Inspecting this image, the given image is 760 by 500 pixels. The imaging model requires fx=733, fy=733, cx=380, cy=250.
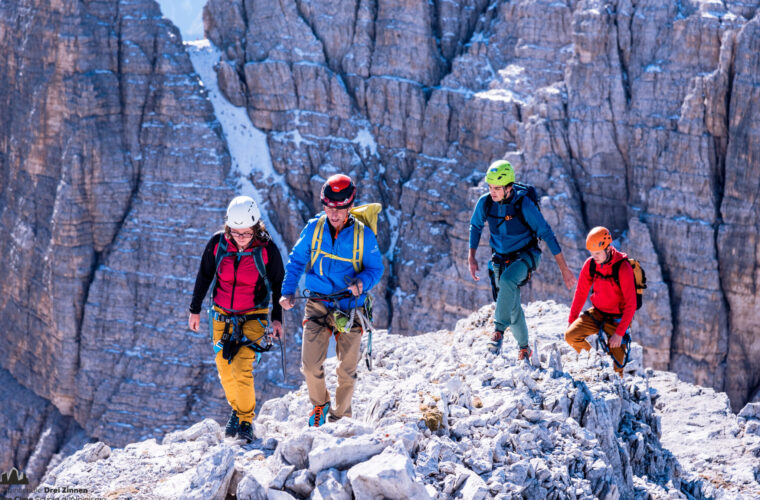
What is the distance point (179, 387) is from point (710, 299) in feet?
116

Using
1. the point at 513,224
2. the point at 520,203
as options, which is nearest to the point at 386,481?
the point at 513,224

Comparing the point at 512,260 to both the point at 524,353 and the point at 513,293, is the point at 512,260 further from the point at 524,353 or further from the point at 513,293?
the point at 524,353

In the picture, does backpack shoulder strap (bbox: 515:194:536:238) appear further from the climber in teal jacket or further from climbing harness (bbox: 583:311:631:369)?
climbing harness (bbox: 583:311:631:369)

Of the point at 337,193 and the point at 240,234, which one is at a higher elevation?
the point at 337,193

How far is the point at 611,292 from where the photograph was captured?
12570 millimetres

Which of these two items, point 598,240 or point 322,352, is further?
point 598,240

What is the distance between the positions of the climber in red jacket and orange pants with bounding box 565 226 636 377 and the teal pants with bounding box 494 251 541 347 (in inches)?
42.0

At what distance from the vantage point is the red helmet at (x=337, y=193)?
924 cm

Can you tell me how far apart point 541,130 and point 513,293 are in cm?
3842

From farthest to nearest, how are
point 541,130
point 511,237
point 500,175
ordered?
point 541,130, point 511,237, point 500,175

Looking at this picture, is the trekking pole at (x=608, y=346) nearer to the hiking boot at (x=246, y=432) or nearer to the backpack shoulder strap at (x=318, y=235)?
the backpack shoulder strap at (x=318, y=235)

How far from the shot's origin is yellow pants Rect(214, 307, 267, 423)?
9.82m

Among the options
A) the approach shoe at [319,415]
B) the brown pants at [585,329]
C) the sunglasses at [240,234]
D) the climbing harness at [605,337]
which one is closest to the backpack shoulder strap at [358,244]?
the sunglasses at [240,234]

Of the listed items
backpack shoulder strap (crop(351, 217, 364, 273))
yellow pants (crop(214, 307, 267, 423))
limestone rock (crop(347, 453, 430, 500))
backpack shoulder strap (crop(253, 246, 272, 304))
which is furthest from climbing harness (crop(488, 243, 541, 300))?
limestone rock (crop(347, 453, 430, 500))
